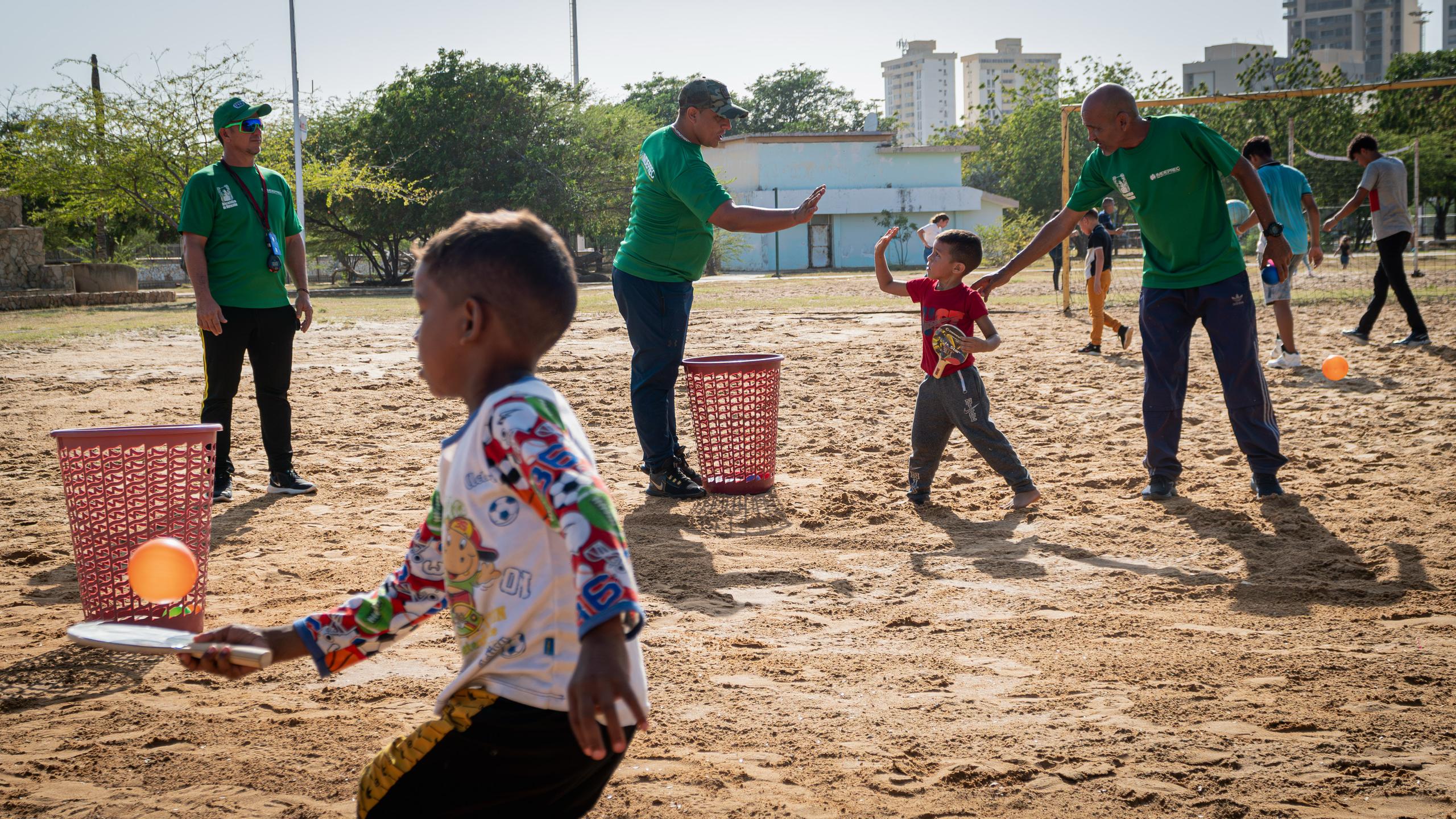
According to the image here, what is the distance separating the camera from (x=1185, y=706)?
3.35 metres

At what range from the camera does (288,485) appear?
6617 mm

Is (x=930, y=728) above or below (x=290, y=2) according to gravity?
below

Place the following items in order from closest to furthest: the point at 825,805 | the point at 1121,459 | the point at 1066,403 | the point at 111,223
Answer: the point at 825,805 → the point at 1121,459 → the point at 1066,403 → the point at 111,223

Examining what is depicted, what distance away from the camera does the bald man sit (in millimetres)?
5812

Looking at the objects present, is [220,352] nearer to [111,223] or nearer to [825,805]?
[825,805]

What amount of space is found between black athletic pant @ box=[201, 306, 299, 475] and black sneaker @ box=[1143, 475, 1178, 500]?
488cm

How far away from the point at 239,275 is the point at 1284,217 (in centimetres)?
Result: 958

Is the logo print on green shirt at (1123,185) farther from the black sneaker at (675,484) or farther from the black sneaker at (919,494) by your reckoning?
the black sneaker at (675,484)

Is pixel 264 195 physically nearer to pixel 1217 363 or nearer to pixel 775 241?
pixel 1217 363

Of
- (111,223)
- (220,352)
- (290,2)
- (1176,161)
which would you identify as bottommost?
(220,352)

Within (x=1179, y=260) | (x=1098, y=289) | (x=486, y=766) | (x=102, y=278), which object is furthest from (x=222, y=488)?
(x=102, y=278)

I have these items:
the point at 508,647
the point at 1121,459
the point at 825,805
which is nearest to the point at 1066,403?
the point at 1121,459

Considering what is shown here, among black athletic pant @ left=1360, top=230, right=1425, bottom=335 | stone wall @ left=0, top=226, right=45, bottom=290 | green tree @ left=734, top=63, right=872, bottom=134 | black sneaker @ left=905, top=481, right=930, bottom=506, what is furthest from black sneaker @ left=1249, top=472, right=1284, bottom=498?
green tree @ left=734, top=63, right=872, bottom=134

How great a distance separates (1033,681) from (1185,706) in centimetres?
47
